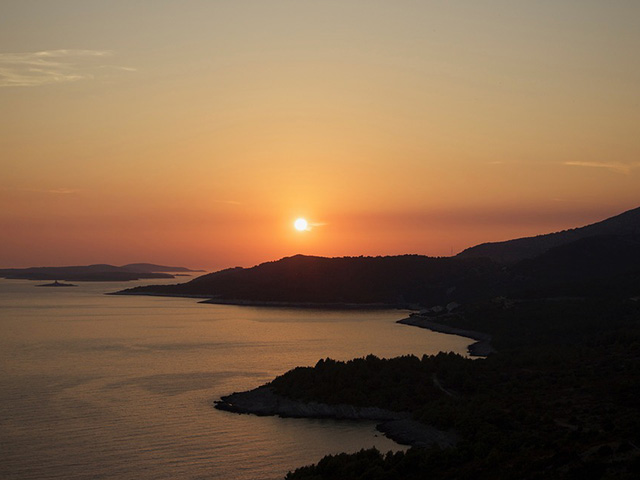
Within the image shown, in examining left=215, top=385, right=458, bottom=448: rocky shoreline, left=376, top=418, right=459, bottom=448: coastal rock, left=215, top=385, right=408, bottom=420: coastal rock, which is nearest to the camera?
left=376, top=418, right=459, bottom=448: coastal rock

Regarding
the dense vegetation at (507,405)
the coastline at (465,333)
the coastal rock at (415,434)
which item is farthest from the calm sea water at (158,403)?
the dense vegetation at (507,405)

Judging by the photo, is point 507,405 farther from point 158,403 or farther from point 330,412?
point 158,403

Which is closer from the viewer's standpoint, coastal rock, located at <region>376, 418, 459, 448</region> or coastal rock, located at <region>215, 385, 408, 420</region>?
coastal rock, located at <region>376, 418, 459, 448</region>

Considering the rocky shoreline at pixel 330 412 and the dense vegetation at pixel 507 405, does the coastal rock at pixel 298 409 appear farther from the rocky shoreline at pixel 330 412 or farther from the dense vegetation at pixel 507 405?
the dense vegetation at pixel 507 405

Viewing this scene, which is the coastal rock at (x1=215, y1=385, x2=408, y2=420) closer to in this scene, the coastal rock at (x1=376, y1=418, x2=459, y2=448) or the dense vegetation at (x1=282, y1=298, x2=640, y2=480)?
the dense vegetation at (x1=282, y1=298, x2=640, y2=480)

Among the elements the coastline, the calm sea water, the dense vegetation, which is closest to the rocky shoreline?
the dense vegetation

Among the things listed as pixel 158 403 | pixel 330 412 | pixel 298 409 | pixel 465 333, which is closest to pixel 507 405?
pixel 330 412
